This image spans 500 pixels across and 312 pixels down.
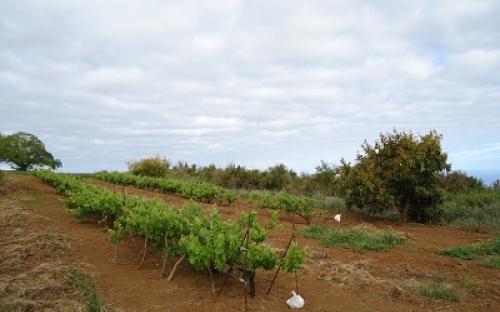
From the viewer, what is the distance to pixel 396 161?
34.4 ft

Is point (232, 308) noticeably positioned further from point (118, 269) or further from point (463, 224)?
point (463, 224)

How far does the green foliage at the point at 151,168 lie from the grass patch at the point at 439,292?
18.7 m

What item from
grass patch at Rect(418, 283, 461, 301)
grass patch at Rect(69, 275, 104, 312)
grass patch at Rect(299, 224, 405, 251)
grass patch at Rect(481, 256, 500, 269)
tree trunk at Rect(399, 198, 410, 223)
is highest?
tree trunk at Rect(399, 198, 410, 223)

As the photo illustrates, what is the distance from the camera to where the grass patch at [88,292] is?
403 centimetres

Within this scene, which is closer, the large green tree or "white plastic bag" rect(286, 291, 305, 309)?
"white plastic bag" rect(286, 291, 305, 309)

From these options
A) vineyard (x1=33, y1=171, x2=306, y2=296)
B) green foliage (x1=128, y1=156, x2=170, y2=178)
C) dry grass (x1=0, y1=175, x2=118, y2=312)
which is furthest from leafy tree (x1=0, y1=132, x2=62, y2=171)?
vineyard (x1=33, y1=171, x2=306, y2=296)

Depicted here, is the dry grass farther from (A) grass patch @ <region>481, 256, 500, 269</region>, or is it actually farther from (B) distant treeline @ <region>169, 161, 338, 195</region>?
(B) distant treeline @ <region>169, 161, 338, 195</region>

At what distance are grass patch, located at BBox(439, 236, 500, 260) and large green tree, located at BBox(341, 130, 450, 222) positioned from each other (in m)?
3.08

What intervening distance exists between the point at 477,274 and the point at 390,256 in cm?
128

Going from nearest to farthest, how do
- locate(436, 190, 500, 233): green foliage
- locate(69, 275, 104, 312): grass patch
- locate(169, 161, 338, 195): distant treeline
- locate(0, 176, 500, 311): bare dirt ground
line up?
locate(69, 275, 104, 312): grass patch < locate(0, 176, 500, 311): bare dirt ground < locate(436, 190, 500, 233): green foliage < locate(169, 161, 338, 195): distant treeline

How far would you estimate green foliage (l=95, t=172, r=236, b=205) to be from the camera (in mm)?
12836

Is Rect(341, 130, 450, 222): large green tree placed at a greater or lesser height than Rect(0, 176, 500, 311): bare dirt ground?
greater

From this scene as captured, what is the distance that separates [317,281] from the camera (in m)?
5.40

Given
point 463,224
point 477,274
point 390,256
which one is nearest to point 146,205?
point 390,256
